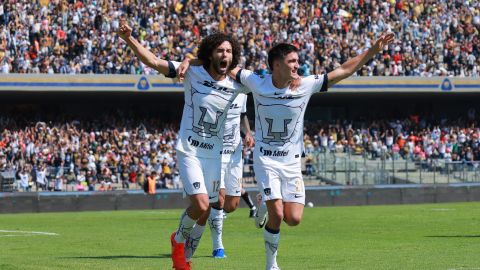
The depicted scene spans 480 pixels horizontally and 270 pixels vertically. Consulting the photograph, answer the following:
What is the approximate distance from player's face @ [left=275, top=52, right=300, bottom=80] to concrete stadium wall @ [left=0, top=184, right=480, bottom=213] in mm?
24881

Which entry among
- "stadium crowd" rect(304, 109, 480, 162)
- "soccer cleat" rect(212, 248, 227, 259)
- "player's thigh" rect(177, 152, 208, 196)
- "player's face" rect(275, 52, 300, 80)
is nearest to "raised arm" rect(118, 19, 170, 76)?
"player's thigh" rect(177, 152, 208, 196)

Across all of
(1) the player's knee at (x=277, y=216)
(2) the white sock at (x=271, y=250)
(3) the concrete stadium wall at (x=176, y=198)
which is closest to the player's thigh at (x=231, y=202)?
(1) the player's knee at (x=277, y=216)

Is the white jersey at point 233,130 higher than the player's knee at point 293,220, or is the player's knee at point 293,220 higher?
the white jersey at point 233,130

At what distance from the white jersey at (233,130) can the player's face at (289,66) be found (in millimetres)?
Answer: 1806

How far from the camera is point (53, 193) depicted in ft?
119

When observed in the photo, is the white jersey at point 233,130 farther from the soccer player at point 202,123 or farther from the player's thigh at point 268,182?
the player's thigh at point 268,182

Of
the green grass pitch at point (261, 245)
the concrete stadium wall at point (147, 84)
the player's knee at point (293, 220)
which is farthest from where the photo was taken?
the concrete stadium wall at point (147, 84)

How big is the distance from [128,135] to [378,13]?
14.6 metres

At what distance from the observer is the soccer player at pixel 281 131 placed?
1153 centimetres

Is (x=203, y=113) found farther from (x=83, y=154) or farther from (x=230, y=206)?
(x=83, y=154)

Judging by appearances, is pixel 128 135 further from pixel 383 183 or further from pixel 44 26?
pixel 383 183

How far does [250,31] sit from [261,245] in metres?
31.9

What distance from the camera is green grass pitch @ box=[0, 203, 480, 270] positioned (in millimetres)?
13188

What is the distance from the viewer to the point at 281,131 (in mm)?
11562
